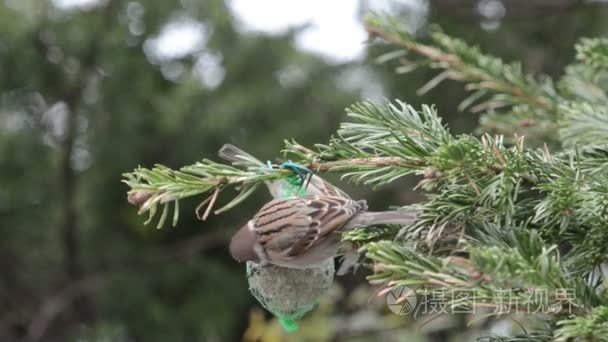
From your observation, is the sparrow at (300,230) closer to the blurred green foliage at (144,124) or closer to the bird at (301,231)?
the bird at (301,231)

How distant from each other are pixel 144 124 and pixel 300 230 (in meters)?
1.03

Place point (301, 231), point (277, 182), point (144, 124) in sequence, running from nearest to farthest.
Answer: point (301, 231), point (277, 182), point (144, 124)

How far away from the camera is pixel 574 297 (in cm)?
45

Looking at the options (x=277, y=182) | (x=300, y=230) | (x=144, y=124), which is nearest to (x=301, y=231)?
(x=300, y=230)

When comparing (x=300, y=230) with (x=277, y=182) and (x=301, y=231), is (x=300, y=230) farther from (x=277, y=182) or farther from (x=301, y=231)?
(x=277, y=182)

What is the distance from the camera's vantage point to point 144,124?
167 cm

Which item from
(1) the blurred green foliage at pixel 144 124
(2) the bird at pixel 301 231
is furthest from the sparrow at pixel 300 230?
(1) the blurred green foliage at pixel 144 124

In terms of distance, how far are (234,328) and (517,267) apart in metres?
1.61

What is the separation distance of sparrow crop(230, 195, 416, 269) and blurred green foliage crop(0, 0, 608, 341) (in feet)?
2.77

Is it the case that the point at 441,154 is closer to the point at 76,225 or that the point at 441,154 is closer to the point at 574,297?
the point at 574,297

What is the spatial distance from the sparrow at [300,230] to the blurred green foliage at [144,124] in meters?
0.85

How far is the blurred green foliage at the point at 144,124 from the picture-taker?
1613 mm

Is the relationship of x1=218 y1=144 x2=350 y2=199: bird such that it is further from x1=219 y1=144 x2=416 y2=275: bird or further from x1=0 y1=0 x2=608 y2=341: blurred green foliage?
x1=0 y1=0 x2=608 y2=341: blurred green foliage

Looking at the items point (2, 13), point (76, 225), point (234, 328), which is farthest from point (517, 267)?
point (234, 328)
